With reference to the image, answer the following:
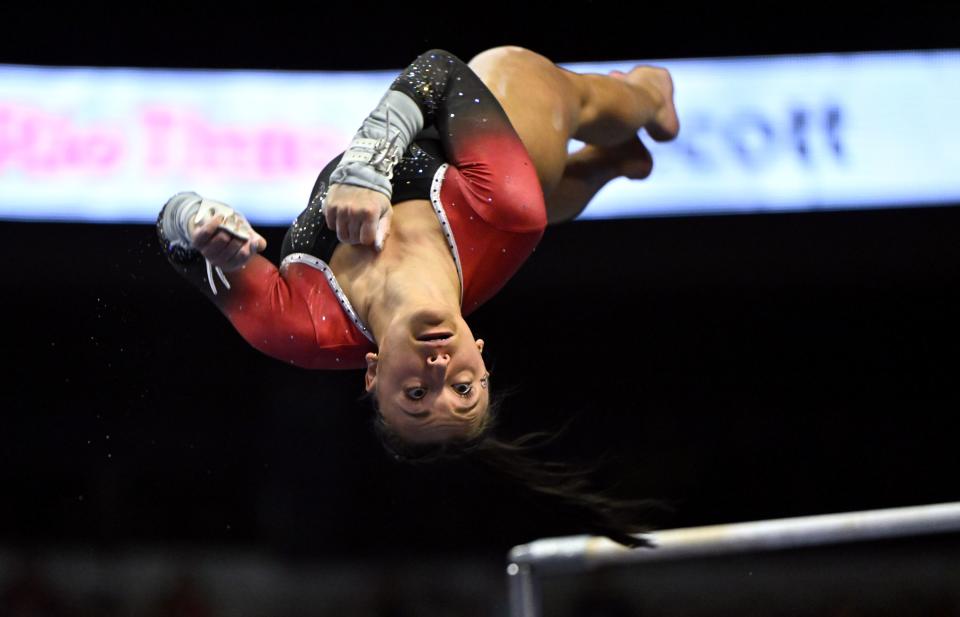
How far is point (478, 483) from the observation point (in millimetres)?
4211

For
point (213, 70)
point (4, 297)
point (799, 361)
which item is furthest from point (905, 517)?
point (4, 297)

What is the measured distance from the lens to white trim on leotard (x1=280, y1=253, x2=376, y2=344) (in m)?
1.82

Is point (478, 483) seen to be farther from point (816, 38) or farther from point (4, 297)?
point (816, 38)

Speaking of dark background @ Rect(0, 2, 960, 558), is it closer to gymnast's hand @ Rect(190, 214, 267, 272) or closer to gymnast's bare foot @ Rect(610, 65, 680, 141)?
gymnast's bare foot @ Rect(610, 65, 680, 141)

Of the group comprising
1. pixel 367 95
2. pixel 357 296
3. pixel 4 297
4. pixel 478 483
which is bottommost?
pixel 357 296

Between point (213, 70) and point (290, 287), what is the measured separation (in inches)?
92.3

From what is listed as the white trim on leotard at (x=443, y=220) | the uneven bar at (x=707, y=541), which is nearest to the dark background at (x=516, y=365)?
the uneven bar at (x=707, y=541)

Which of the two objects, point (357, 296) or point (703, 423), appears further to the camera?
point (703, 423)

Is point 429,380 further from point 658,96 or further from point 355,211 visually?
point 658,96

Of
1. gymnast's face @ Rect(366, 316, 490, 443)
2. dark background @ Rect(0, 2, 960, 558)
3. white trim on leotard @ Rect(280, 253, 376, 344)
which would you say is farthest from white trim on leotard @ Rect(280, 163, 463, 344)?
dark background @ Rect(0, 2, 960, 558)

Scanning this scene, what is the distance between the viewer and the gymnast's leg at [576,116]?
215 centimetres

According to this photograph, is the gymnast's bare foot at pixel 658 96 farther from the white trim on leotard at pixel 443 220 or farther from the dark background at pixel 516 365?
the dark background at pixel 516 365

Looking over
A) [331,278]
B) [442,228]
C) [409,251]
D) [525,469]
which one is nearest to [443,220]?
[442,228]

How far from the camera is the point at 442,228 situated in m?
1.89
